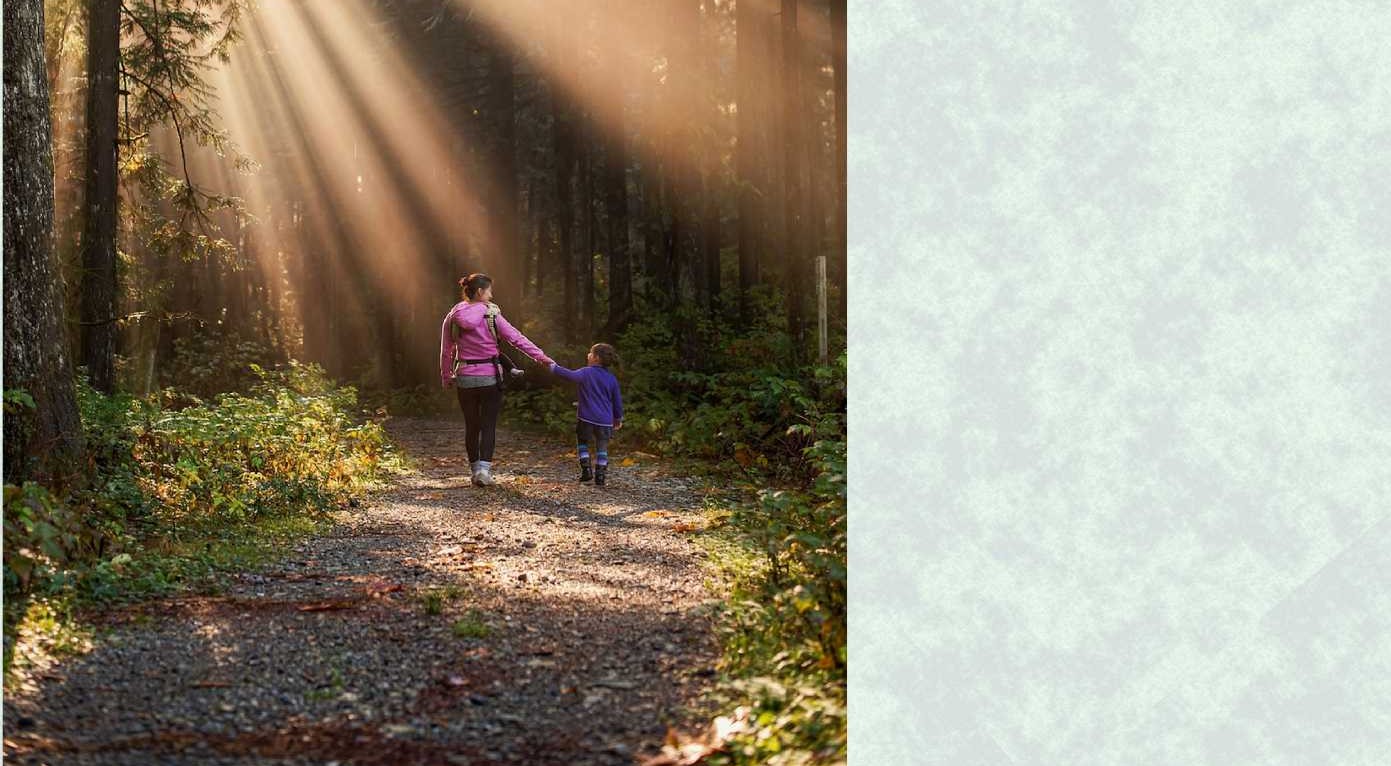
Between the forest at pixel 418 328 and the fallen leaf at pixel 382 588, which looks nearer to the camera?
the forest at pixel 418 328

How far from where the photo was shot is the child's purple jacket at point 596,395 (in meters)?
11.9

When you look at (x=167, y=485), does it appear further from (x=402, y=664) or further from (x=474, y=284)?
(x=402, y=664)

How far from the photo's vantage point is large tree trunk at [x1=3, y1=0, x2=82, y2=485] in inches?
297

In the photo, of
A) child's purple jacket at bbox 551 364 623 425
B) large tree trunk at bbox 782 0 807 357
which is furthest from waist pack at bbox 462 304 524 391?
large tree trunk at bbox 782 0 807 357

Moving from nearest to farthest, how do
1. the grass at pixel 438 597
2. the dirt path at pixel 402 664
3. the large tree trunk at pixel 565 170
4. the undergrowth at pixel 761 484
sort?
1. the dirt path at pixel 402 664
2. the undergrowth at pixel 761 484
3. the grass at pixel 438 597
4. the large tree trunk at pixel 565 170

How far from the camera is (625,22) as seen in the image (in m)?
21.5

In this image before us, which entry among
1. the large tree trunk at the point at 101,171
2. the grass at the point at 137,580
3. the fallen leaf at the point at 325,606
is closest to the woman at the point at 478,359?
the grass at the point at 137,580

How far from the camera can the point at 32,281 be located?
7.75 metres

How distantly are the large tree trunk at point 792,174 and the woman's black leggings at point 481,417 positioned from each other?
6980 millimetres

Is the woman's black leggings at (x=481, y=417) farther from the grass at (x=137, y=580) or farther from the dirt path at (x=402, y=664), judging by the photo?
the dirt path at (x=402, y=664)

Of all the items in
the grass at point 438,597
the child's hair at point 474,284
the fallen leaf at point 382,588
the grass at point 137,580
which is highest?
the child's hair at point 474,284

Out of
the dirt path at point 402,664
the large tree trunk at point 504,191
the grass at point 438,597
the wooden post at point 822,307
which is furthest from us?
the large tree trunk at point 504,191

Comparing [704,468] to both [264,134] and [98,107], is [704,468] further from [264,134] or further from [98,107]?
[264,134]
